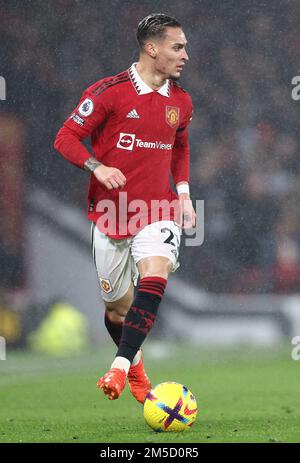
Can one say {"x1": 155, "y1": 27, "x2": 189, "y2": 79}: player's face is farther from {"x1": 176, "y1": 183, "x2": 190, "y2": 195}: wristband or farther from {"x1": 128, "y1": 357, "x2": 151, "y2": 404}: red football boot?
{"x1": 128, "y1": 357, "x2": 151, "y2": 404}: red football boot

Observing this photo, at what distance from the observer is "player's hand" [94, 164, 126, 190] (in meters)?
4.50

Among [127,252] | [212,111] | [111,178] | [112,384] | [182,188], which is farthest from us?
[212,111]

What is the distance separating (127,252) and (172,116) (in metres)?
0.68

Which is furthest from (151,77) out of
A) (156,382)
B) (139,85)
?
(156,382)

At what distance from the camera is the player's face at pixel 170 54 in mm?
4855

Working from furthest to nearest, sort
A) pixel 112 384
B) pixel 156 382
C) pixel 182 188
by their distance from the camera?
1. pixel 156 382
2. pixel 182 188
3. pixel 112 384

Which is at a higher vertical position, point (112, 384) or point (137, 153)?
point (137, 153)

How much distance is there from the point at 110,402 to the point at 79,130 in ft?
6.17

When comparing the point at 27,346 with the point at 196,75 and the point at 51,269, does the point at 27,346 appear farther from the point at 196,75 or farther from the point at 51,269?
the point at 196,75

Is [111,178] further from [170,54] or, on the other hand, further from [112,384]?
[112,384]

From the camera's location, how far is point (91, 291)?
29.3 ft

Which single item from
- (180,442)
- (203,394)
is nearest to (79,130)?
(180,442)

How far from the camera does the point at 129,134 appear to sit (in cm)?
485

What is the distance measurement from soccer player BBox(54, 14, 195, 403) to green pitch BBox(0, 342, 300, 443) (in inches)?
18.6
